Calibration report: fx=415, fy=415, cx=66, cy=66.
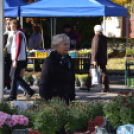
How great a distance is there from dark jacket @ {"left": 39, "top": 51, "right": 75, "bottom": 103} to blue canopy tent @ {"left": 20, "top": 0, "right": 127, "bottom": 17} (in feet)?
19.6

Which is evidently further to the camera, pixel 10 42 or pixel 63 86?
pixel 10 42

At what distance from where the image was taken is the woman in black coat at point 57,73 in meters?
5.13

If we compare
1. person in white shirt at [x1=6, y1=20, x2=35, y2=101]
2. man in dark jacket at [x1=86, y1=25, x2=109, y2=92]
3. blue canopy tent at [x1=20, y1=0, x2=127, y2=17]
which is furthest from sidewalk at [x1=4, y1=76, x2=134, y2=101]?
blue canopy tent at [x1=20, y1=0, x2=127, y2=17]

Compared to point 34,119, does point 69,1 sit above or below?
above

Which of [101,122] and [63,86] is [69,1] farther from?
[101,122]

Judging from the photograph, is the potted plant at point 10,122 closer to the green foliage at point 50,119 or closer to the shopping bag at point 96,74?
the green foliage at point 50,119

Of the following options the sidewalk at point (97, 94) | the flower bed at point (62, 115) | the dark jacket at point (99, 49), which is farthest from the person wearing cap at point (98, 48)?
the flower bed at point (62, 115)

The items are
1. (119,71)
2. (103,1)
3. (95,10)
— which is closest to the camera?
(95,10)

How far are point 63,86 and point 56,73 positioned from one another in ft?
0.64

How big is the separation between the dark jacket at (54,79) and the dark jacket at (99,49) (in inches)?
187

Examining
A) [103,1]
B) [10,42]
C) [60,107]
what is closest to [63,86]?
[60,107]

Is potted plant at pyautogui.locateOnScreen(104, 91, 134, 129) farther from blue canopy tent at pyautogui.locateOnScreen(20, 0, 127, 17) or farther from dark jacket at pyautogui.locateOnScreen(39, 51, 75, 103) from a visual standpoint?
blue canopy tent at pyautogui.locateOnScreen(20, 0, 127, 17)

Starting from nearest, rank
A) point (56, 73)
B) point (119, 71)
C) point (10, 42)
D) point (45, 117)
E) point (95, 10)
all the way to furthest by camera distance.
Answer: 1. point (45, 117)
2. point (56, 73)
3. point (10, 42)
4. point (95, 10)
5. point (119, 71)

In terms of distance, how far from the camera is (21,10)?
38.2 feet
